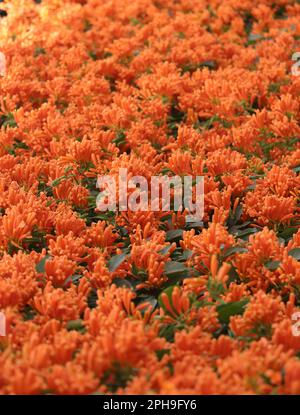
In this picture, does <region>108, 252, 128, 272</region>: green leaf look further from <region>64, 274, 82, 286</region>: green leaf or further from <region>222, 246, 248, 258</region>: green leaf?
<region>222, 246, 248, 258</region>: green leaf

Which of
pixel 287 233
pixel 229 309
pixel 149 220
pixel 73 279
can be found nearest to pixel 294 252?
pixel 287 233

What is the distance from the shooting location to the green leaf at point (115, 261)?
2.24m

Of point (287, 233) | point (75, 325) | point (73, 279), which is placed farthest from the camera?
point (287, 233)

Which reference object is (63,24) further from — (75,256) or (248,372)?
(248,372)

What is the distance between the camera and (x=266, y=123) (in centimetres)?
329

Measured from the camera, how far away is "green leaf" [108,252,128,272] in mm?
2240

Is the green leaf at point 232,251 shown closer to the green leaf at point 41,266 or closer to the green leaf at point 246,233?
the green leaf at point 246,233

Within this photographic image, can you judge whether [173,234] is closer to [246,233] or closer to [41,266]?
[246,233]

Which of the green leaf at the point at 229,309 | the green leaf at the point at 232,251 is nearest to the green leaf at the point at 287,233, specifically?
the green leaf at the point at 232,251

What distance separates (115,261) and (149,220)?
1.01 ft

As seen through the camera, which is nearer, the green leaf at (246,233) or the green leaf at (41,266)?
the green leaf at (41,266)

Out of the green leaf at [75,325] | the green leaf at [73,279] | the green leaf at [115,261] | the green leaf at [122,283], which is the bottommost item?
the green leaf at [75,325]

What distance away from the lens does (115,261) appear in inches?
89.5

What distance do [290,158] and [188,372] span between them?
1612 millimetres
